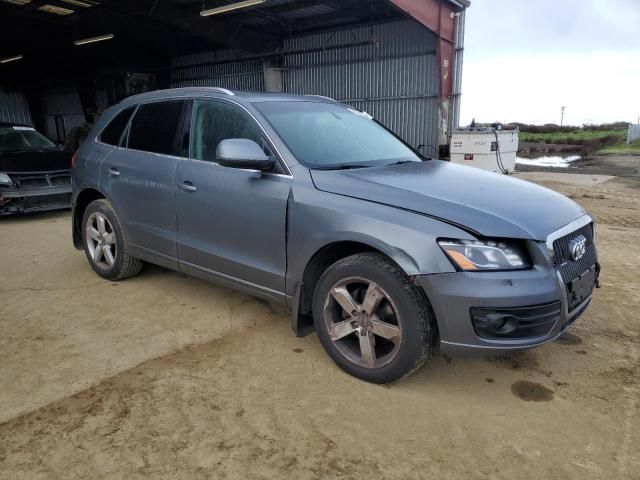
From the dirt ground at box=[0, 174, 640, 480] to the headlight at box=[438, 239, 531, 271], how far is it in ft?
2.60

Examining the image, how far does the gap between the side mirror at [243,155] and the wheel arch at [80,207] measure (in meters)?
2.18

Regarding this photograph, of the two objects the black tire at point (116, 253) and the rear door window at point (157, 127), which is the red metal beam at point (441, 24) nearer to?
the rear door window at point (157, 127)

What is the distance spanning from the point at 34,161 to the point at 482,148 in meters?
9.04

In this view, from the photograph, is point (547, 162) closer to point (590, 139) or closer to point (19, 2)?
point (590, 139)

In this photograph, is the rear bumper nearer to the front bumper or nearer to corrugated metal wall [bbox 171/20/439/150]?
the front bumper

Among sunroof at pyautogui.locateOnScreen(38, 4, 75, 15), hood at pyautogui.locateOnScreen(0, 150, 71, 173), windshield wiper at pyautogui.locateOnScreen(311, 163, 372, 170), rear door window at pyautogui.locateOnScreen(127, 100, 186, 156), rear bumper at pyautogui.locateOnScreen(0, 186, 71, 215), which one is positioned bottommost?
rear bumper at pyautogui.locateOnScreen(0, 186, 71, 215)

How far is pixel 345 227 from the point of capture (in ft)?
9.40

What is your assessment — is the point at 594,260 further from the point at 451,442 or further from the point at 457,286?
the point at 451,442

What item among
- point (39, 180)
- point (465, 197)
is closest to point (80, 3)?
point (39, 180)

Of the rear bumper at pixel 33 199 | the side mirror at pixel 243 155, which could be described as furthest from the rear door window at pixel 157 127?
the rear bumper at pixel 33 199

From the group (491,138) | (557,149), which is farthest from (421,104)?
(557,149)

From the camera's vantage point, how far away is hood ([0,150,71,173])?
25.4 feet

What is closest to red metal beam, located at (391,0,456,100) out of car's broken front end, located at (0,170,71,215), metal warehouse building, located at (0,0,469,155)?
metal warehouse building, located at (0,0,469,155)

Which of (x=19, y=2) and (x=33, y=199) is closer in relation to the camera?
(x=33, y=199)
